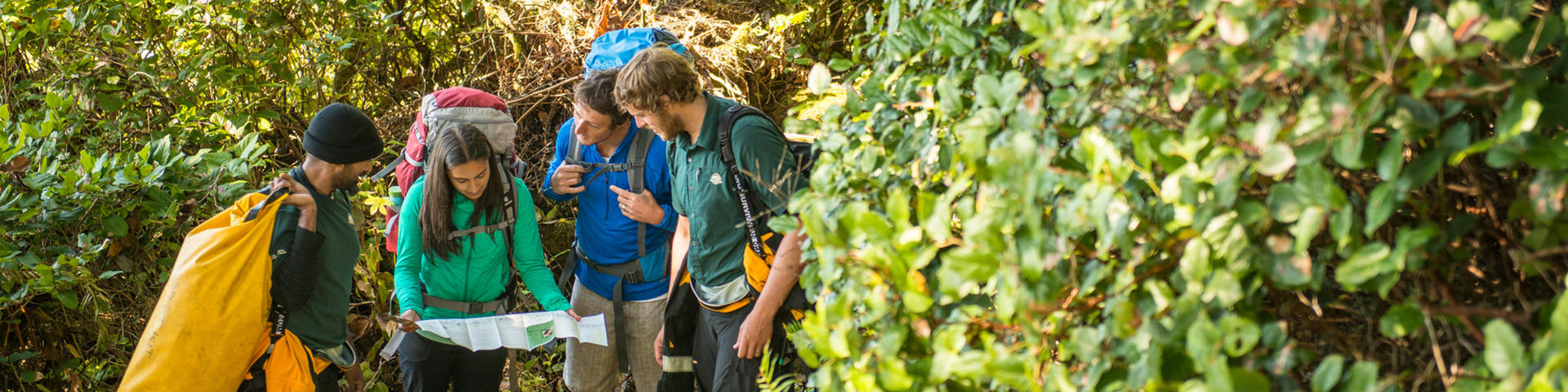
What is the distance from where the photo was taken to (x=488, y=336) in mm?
3590

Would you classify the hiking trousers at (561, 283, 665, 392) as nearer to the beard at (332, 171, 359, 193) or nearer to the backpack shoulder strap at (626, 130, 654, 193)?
the backpack shoulder strap at (626, 130, 654, 193)

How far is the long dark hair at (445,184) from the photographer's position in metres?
3.59

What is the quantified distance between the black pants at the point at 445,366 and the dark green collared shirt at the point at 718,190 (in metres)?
0.94

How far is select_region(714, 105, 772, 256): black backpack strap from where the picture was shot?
10.1 feet

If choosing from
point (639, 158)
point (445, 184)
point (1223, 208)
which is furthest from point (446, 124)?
point (1223, 208)

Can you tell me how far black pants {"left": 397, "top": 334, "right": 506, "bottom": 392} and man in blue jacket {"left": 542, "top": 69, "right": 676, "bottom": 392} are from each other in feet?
1.29

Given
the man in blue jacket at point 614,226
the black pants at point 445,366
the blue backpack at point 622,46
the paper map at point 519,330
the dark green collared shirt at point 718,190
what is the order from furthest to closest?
1. the blue backpack at point 622,46
2. the man in blue jacket at point 614,226
3. the black pants at point 445,366
4. the paper map at point 519,330
5. the dark green collared shirt at point 718,190

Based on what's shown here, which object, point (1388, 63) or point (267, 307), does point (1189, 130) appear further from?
point (267, 307)

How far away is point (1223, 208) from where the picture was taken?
1092mm

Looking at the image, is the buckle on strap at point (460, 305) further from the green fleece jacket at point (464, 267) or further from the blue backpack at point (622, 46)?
the blue backpack at point (622, 46)

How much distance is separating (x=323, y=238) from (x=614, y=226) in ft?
3.71

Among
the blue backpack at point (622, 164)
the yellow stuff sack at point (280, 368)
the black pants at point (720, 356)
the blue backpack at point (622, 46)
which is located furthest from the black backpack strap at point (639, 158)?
the yellow stuff sack at point (280, 368)

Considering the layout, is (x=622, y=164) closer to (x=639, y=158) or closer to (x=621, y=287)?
(x=639, y=158)

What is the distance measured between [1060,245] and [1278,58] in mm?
292
